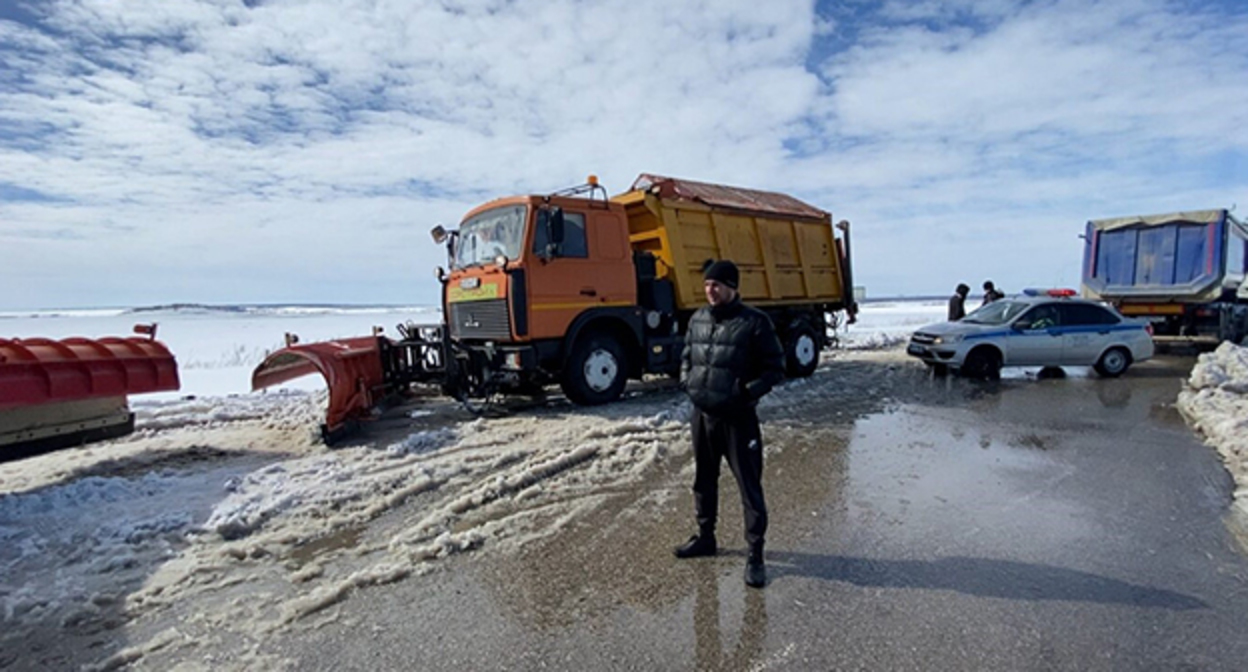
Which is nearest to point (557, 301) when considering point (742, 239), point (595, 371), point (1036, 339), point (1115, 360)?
point (595, 371)

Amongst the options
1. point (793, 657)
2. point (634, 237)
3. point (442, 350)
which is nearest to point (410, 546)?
point (793, 657)

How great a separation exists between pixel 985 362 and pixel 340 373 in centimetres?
1015

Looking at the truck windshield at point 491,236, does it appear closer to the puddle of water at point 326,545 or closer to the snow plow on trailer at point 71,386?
the snow plow on trailer at point 71,386

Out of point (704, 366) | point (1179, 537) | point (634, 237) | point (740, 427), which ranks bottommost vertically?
point (1179, 537)

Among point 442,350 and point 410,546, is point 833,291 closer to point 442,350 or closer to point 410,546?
point 442,350

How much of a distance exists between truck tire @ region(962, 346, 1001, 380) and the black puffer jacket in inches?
355

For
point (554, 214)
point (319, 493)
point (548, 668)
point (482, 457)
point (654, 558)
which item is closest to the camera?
point (548, 668)

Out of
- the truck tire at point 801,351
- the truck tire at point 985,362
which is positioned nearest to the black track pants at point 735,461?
the truck tire at point 801,351

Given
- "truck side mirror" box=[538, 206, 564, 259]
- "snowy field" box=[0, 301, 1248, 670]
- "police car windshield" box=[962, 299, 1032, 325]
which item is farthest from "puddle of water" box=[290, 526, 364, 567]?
"police car windshield" box=[962, 299, 1032, 325]

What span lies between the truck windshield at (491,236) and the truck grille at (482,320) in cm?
58

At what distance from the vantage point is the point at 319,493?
196 inches

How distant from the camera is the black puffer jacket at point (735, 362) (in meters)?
3.47

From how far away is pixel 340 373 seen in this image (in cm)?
700

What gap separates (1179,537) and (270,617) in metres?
5.35
